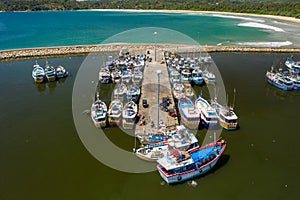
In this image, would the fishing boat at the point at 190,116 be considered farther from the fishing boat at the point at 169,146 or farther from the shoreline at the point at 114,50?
the shoreline at the point at 114,50

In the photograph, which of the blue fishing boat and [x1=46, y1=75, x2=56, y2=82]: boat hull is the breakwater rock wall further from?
the blue fishing boat

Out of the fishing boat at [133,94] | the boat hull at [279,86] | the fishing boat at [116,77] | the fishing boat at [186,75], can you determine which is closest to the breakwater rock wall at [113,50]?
the fishing boat at [186,75]

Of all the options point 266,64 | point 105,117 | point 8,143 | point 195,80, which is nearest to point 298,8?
point 266,64

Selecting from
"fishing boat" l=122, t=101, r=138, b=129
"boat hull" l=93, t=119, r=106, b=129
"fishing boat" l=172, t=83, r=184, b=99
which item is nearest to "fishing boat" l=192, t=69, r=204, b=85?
"fishing boat" l=172, t=83, r=184, b=99

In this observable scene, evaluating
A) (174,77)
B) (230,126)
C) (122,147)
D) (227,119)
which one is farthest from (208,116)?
(174,77)

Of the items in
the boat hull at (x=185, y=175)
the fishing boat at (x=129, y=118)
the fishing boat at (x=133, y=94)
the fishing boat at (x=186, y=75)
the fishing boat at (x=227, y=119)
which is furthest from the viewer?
the fishing boat at (x=186, y=75)

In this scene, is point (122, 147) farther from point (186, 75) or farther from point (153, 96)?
point (186, 75)
